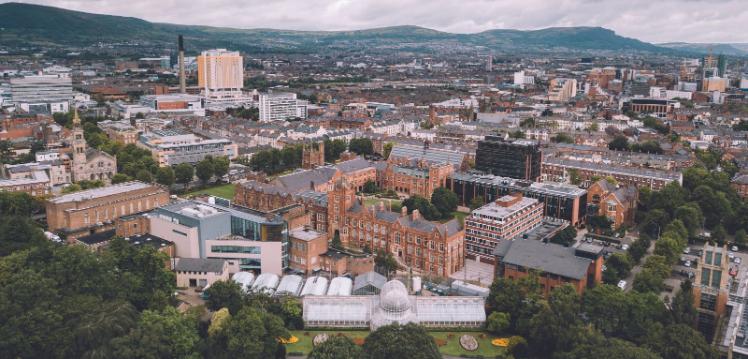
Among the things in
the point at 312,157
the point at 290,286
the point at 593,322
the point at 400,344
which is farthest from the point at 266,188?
the point at 593,322

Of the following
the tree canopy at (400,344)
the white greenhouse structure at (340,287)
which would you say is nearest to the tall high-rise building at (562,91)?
the white greenhouse structure at (340,287)

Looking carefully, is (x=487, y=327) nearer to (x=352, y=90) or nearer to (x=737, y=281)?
(x=737, y=281)

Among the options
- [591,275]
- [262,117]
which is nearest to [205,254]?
[591,275]

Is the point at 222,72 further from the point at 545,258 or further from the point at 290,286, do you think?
the point at 545,258

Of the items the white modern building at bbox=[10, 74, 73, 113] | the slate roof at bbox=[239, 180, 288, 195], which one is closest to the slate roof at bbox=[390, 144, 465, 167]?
the slate roof at bbox=[239, 180, 288, 195]

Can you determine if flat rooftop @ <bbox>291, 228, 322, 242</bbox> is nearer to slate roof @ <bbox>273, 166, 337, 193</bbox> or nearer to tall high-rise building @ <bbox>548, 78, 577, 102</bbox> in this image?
slate roof @ <bbox>273, 166, 337, 193</bbox>
